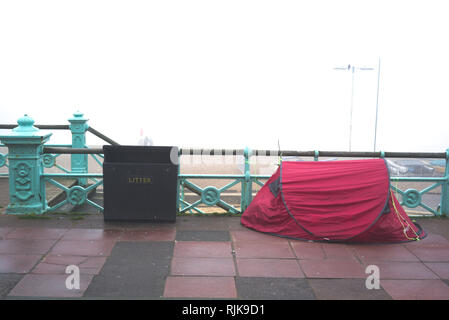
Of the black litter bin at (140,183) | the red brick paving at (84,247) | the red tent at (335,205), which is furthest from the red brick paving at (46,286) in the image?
the red tent at (335,205)

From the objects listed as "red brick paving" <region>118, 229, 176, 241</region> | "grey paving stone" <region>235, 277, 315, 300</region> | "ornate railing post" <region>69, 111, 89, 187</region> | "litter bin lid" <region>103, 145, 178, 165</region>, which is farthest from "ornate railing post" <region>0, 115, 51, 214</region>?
"grey paving stone" <region>235, 277, 315, 300</region>

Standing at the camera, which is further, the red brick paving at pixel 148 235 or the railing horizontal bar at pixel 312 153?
the railing horizontal bar at pixel 312 153

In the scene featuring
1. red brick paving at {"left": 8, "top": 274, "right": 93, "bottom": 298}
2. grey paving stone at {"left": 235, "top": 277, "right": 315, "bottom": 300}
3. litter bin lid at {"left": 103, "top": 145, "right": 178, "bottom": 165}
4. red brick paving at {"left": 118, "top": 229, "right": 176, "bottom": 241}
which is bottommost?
red brick paving at {"left": 8, "top": 274, "right": 93, "bottom": 298}

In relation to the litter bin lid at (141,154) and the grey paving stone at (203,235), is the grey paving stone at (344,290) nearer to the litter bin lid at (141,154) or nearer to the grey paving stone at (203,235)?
the grey paving stone at (203,235)

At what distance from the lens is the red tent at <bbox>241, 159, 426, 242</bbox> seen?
577cm

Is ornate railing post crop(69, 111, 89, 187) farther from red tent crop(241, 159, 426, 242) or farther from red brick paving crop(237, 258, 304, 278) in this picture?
red brick paving crop(237, 258, 304, 278)

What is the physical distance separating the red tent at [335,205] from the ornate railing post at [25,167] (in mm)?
3265

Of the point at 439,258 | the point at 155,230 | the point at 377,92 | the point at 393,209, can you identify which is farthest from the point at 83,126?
the point at 377,92

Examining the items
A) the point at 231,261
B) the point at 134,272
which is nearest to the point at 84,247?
the point at 134,272

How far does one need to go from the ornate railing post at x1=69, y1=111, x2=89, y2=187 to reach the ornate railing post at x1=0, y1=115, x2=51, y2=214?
8.80ft

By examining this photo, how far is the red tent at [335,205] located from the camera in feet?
18.9

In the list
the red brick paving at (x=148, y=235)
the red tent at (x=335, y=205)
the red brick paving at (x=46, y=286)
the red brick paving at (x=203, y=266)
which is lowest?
the red brick paving at (x=46, y=286)

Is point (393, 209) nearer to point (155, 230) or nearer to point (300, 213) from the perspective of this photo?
point (300, 213)

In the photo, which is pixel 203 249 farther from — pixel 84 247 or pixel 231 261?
pixel 84 247
